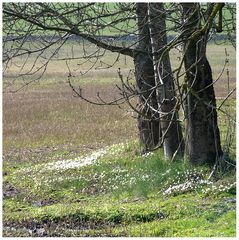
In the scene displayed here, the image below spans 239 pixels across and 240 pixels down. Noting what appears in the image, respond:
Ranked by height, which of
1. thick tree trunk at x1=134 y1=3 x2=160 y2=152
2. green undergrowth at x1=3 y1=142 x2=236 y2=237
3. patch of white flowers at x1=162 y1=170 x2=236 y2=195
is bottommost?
green undergrowth at x1=3 y1=142 x2=236 y2=237

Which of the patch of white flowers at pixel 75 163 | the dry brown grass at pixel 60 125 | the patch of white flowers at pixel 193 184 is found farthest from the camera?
the dry brown grass at pixel 60 125

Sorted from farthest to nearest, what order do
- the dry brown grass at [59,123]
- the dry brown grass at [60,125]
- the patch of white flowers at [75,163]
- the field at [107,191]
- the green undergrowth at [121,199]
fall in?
the dry brown grass at [60,125] → the dry brown grass at [59,123] → the patch of white flowers at [75,163] → the field at [107,191] → the green undergrowth at [121,199]

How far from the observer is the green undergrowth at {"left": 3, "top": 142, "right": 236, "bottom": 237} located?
8781 mm

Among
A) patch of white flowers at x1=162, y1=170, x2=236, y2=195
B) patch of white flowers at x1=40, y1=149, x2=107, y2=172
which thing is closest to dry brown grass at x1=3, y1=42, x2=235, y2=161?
patch of white flowers at x1=40, y1=149, x2=107, y2=172

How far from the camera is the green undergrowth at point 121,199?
8.78m

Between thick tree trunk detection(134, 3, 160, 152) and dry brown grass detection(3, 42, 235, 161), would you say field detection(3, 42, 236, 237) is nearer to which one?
dry brown grass detection(3, 42, 235, 161)

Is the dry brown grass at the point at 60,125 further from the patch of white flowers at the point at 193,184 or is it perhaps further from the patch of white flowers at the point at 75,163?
the patch of white flowers at the point at 193,184

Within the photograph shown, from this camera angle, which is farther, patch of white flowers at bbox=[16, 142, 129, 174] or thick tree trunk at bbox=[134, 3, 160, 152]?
patch of white flowers at bbox=[16, 142, 129, 174]

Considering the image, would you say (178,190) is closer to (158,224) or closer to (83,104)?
(158,224)

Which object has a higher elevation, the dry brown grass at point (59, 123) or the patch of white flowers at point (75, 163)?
the dry brown grass at point (59, 123)

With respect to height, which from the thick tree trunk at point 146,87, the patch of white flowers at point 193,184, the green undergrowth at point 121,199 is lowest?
the green undergrowth at point 121,199

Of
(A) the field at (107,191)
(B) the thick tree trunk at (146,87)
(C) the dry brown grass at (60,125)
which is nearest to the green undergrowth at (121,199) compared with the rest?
(A) the field at (107,191)

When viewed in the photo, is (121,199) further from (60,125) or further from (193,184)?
(60,125)

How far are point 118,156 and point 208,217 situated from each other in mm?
6178
